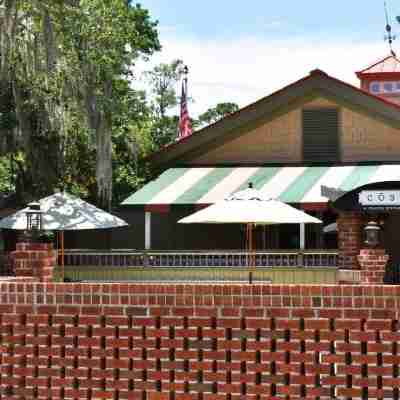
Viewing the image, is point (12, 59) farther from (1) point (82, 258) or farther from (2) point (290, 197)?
(2) point (290, 197)

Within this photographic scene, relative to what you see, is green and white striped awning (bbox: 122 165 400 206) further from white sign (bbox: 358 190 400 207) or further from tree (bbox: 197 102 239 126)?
tree (bbox: 197 102 239 126)

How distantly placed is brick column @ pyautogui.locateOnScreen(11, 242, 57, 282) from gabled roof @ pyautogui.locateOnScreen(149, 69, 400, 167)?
12896mm

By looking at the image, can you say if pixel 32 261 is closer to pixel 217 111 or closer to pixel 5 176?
pixel 5 176

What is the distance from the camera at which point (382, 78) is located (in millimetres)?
33438

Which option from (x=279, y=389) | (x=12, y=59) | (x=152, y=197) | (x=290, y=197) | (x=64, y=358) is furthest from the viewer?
(x=152, y=197)

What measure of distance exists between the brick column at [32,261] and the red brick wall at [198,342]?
367 centimetres

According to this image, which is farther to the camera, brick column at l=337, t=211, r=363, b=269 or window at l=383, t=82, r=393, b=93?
window at l=383, t=82, r=393, b=93

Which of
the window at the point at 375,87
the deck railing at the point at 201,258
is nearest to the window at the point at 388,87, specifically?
the window at the point at 375,87

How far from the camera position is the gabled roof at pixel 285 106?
21672mm

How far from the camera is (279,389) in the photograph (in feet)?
18.5

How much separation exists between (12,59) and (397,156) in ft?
33.9

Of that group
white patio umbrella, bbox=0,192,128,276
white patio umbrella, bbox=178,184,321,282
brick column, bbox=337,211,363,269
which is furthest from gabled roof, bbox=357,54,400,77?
white patio umbrella, bbox=178,184,321,282

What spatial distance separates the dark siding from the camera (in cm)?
2222

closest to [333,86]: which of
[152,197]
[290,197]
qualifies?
[290,197]
